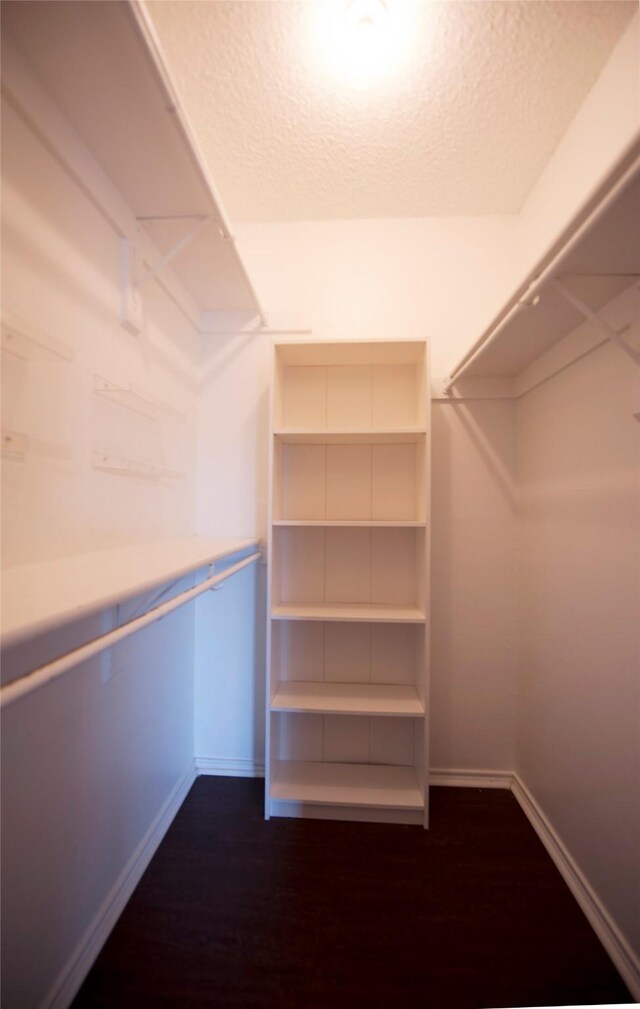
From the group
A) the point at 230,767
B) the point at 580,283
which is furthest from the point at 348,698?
the point at 580,283

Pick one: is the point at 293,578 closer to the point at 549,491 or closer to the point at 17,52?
the point at 549,491

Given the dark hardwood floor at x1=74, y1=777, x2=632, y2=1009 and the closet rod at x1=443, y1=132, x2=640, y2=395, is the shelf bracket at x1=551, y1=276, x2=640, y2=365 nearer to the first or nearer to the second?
the closet rod at x1=443, y1=132, x2=640, y2=395

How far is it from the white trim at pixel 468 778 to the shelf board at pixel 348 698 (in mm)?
428

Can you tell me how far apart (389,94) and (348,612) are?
69.8 inches

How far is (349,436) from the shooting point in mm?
1562

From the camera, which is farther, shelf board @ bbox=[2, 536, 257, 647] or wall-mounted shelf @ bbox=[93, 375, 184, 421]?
wall-mounted shelf @ bbox=[93, 375, 184, 421]

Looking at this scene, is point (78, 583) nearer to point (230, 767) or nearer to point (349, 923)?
point (349, 923)

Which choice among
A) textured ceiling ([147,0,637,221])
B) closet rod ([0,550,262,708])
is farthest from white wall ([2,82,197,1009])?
textured ceiling ([147,0,637,221])

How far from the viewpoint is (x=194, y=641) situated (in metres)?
1.77

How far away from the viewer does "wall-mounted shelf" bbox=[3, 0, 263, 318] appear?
0.68 m

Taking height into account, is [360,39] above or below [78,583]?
above

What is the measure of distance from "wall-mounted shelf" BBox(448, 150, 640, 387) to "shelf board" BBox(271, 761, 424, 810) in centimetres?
168

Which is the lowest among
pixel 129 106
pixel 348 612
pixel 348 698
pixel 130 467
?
pixel 348 698

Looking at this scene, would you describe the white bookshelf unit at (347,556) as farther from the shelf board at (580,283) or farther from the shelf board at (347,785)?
the shelf board at (580,283)
